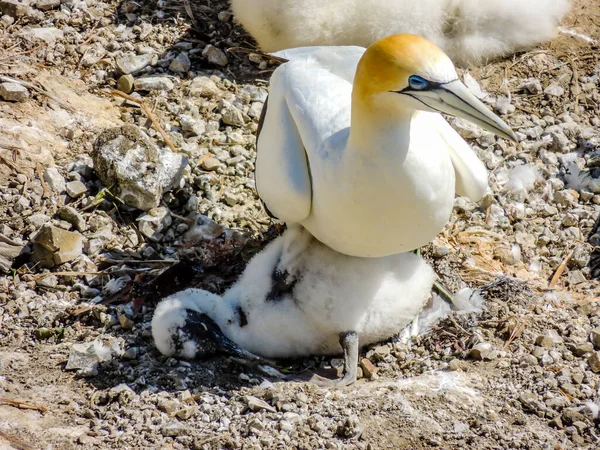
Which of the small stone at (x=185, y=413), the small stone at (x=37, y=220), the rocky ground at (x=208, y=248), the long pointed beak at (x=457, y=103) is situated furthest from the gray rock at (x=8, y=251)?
the long pointed beak at (x=457, y=103)

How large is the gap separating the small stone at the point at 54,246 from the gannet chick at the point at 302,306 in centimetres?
70

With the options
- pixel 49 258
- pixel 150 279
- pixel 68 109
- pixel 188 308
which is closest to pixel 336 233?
pixel 188 308

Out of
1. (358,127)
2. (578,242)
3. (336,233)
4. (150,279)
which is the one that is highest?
(358,127)

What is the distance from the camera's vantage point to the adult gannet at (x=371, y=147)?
347cm

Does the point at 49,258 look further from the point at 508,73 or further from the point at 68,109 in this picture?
the point at 508,73

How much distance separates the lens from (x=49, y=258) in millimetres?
4672

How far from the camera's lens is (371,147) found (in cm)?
367

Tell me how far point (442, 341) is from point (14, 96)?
2856 millimetres

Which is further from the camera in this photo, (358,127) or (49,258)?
(49,258)

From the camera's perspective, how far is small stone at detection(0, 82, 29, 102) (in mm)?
5238

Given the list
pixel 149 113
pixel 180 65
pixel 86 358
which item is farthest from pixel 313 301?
pixel 180 65

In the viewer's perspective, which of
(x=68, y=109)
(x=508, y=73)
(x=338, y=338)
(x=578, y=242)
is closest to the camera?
(x=338, y=338)

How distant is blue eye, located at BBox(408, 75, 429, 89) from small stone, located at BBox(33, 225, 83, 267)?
84.5 inches

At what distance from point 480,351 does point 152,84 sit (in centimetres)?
284
